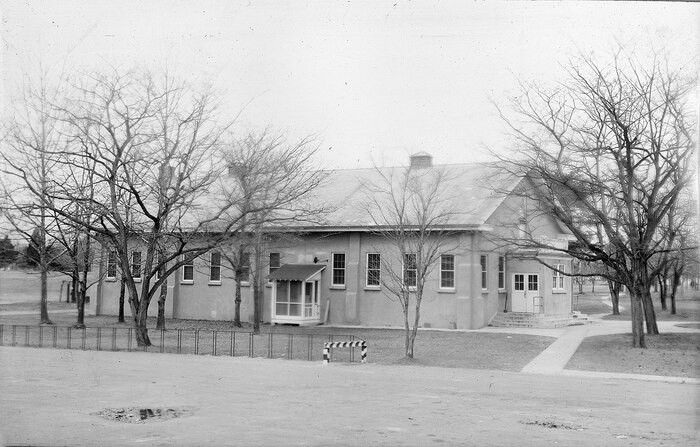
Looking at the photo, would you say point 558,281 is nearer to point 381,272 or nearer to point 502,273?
point 502,273

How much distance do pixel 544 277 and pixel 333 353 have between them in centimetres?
1632

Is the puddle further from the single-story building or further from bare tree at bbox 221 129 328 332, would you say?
the single-story building

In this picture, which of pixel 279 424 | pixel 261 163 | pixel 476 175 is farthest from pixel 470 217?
pixel 279 424

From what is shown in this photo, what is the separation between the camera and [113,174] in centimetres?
2300

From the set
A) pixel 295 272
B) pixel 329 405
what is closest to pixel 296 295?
pixel 295 272

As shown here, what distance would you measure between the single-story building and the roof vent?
5 cm

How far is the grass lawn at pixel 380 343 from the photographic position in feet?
75.0

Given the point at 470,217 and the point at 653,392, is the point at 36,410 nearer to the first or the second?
the point at 653,392

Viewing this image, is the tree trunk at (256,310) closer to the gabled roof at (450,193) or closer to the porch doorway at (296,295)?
the porch doorway at (296,295)

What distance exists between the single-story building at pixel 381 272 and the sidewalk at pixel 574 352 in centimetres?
234

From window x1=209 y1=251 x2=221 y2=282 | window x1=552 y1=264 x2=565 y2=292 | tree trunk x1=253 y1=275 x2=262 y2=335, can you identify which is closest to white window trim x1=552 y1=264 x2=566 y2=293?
window x1=552 y1=264 x2=565 y2=292

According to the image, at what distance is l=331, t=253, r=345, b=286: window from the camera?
36.8 metres

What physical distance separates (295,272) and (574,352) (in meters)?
15.5

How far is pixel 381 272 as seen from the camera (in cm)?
3466
